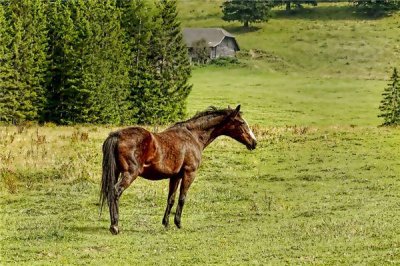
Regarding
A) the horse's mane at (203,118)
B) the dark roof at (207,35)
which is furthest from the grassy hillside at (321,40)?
the horse's mane at (203,118)

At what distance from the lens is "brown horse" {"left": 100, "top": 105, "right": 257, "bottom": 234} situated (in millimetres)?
15516

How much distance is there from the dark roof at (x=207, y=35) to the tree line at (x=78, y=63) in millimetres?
52743

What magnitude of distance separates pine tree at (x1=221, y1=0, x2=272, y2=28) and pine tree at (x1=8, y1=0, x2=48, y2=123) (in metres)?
77.3

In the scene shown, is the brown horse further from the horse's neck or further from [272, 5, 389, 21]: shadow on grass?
[272, 5, 389, 21]: shadow on grass

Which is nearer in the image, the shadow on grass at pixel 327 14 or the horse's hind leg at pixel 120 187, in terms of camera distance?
the horse's hind leg at pixel 120 187

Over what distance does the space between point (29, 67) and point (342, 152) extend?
29854 mm

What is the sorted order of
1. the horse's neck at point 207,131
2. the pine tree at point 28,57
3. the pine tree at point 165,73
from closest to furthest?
the horse's neck at point 207,131, the pine tree at point 28,57, the pine tree at point 165,73

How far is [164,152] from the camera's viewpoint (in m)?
16.4

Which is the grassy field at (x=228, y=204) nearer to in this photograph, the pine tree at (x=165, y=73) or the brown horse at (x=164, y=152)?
the brown horse at (x=164, y=152)

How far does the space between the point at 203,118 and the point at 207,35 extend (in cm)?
10210

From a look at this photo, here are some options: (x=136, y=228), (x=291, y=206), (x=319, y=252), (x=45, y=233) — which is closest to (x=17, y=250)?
(x=45, y=233)

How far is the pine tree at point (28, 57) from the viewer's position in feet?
169

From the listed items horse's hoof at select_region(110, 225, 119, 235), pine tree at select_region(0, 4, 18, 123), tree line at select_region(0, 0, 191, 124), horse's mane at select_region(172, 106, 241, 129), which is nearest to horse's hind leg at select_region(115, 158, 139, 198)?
horse's hoof at select_region(110, 225, 119, 235)

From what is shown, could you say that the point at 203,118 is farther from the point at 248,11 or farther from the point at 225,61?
the point at 248,11
